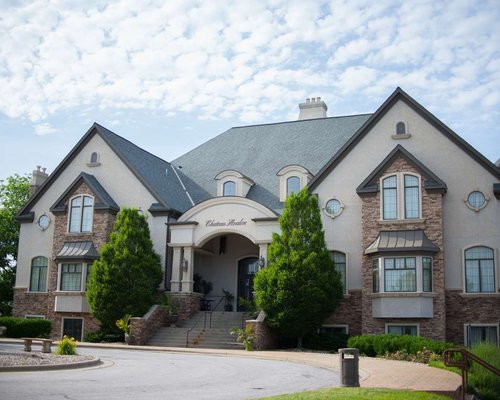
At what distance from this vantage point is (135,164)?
35000mm

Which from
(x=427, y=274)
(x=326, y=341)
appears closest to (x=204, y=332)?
(x=326, y=341)

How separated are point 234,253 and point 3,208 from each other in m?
17.2

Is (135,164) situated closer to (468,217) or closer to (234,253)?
(234,253)

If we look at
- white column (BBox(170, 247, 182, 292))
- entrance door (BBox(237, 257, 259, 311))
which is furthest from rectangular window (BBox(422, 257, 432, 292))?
white column (BBox(170, 247, 182, 292))

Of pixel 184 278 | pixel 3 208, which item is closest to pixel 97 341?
pixel 184 278

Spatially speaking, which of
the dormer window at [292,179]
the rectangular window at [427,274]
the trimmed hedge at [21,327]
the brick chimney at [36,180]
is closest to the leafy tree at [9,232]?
the brick chimney at [36,180]

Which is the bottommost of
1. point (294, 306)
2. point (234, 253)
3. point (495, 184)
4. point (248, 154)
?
point (294, 306)

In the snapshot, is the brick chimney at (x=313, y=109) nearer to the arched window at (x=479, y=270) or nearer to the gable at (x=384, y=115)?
the gable at (x=384, y=115)

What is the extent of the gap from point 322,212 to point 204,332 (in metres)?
7.55

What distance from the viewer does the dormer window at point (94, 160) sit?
35.3 meters

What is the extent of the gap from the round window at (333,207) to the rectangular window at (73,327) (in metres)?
13.4

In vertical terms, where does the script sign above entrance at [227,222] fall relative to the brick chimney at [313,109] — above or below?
below

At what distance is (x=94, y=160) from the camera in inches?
1396

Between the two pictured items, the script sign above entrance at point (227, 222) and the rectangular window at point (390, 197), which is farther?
the script sign above entrance at point (227, 222)
